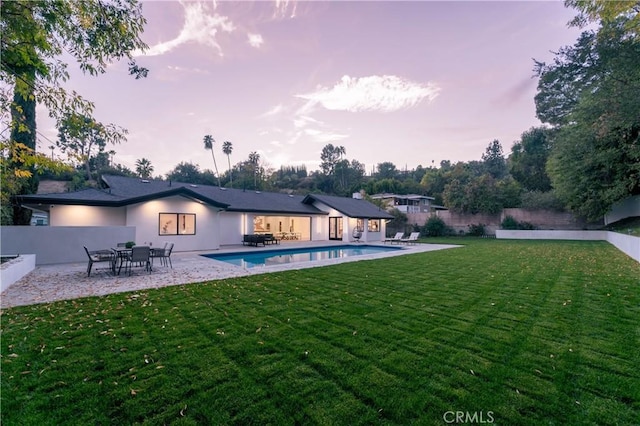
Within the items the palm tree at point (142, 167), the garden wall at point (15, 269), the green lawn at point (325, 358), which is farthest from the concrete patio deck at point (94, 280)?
the palm tree at point (142, 167)

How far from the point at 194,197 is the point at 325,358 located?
13649 millimetres

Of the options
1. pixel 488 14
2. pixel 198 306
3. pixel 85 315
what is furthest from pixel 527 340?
pixel 488 14

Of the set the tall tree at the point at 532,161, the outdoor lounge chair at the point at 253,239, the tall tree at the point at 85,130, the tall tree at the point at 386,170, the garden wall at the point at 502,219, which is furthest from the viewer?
the tall tree at the point at 386,170

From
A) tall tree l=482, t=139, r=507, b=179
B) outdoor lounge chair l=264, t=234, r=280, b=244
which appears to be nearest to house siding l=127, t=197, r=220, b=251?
outdoor lounge chair l=264, t=234, r=280, b=244

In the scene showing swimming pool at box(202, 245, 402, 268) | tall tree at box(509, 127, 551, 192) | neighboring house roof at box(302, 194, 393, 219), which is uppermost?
tall tree at box(509, 127, 551, 192)

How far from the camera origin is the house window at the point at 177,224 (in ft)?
Answer: 47.1

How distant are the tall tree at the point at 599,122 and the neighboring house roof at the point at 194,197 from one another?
44.2 feet

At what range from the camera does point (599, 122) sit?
51.4ft

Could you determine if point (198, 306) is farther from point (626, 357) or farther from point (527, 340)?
point (626, 357)

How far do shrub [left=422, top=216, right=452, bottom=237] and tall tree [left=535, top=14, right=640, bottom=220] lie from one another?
28.9 feet

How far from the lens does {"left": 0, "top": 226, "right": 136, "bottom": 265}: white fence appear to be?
10016 mm

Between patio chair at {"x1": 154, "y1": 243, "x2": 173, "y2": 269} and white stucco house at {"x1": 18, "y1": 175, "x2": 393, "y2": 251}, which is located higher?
white stucco house at {"x1": 18, "y1": 175, "x2": 393, "y2": 251}

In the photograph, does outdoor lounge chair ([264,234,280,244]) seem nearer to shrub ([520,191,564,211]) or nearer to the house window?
the house window

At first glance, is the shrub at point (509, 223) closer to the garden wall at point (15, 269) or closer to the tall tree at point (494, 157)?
the garden wall at point (15, 269)
